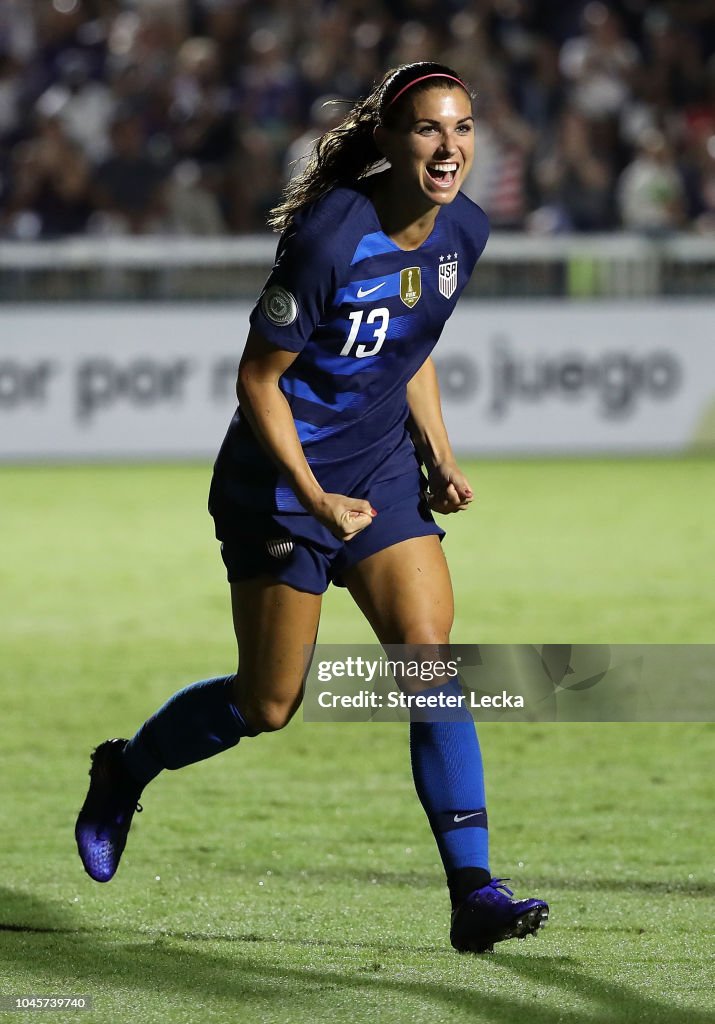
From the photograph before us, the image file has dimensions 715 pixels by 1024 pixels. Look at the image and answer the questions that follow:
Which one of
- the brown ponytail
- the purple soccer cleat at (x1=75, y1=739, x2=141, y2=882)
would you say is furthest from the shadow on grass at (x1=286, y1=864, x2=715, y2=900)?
the brown ponytail

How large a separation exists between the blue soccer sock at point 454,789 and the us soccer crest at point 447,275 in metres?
0.91

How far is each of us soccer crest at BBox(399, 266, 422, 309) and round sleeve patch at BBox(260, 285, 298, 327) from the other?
279 mm

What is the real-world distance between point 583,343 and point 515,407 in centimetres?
77

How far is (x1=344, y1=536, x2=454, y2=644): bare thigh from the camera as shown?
4.11 m

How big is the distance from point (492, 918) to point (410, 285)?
4.63ft

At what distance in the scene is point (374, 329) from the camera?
405cm

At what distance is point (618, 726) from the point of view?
6621mm

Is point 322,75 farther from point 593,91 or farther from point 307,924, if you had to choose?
point 307,924

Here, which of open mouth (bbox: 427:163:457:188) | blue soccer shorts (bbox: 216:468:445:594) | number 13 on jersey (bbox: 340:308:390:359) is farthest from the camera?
blue soccer shorts (bbox: 216:468:445:594)

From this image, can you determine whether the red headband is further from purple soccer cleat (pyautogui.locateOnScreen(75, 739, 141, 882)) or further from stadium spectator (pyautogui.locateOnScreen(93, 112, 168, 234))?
stadium spectator (pyautogui.locateOnScreen(93, 112, 168, 234))

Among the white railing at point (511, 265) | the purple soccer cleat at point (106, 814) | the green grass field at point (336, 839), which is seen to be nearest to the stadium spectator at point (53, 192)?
the white railing at point (511, 265)

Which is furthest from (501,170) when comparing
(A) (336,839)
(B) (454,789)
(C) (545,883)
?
(B) (454,789)

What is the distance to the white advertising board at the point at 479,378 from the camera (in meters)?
14.8

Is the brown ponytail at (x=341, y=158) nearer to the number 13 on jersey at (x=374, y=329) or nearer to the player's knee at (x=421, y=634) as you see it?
the number 13 on jersey at (x=374, y=329)
